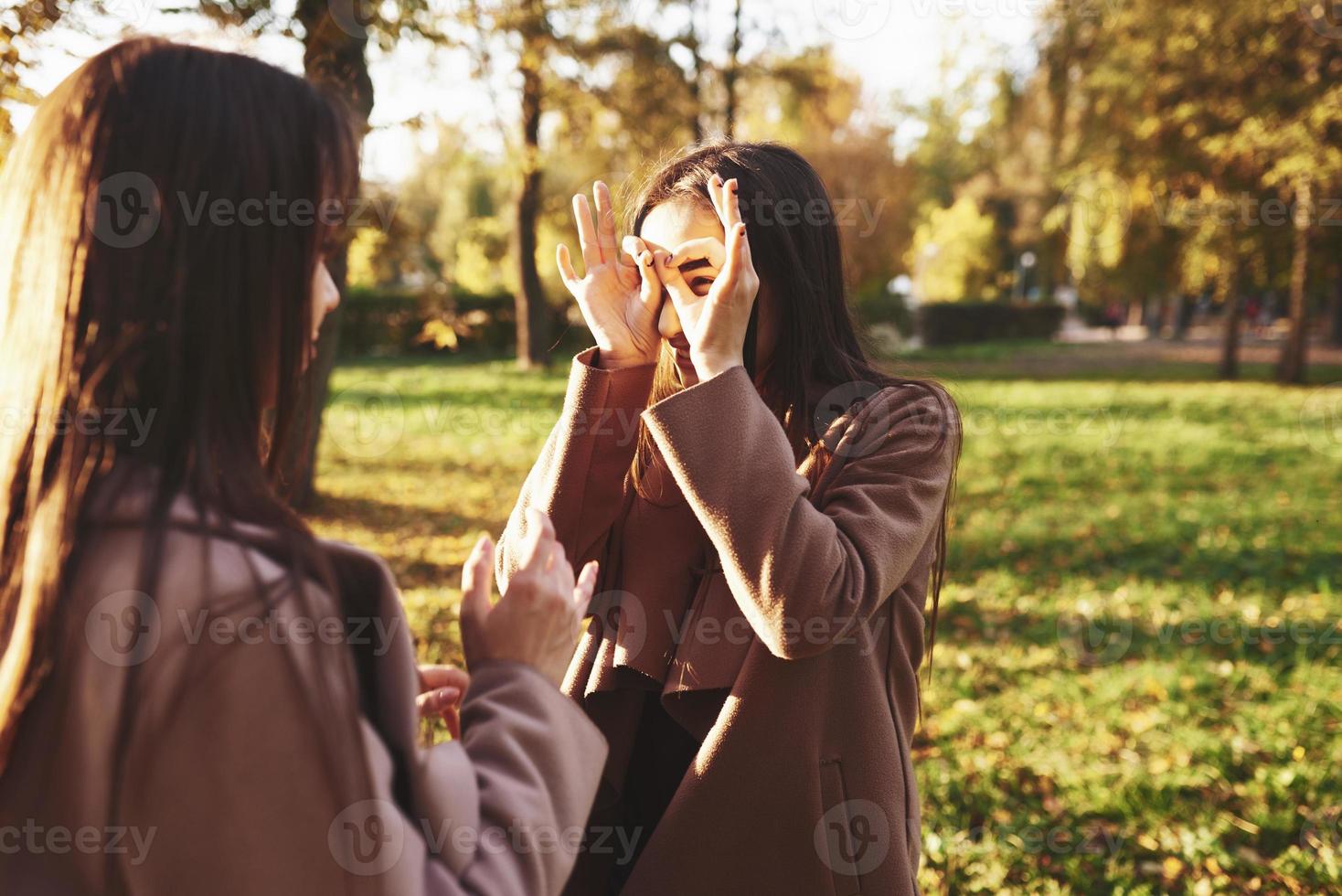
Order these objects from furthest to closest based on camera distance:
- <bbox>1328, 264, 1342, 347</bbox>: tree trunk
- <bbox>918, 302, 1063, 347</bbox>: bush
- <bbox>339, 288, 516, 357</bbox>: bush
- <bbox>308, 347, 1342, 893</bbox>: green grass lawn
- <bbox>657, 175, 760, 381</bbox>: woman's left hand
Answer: <bbox>918, 302, 1063, 347</bbox>: bush → <bbox>1328, 264, 1342, 347</bbox>: tree trunk → <bbox>339, 288, 516, 357</bbox>: bush → <bbox>308, 347, 1342, 893</bbox>: green grass lawn → <bbox>657, 175, 760, 381</bbox>: woman's left hand

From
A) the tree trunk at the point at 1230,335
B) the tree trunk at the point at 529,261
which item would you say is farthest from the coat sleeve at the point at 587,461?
the tree trunk at the point at 1230,335

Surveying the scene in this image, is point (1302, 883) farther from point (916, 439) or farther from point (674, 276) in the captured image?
point (674, 276)

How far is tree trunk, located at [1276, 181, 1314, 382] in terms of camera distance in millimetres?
16656

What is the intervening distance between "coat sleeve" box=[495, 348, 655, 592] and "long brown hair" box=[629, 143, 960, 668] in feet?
0.13

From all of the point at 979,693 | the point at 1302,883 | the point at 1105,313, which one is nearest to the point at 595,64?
the point at 979,693

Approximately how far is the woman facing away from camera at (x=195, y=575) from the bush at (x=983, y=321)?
110 ft

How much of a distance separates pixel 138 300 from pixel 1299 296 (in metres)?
20.8

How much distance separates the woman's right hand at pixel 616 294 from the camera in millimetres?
1875

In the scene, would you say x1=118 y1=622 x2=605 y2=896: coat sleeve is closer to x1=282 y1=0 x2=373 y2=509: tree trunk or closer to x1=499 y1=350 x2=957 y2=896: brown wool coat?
x1=499 y1=350 x2=957 y2=896: brown wool coat

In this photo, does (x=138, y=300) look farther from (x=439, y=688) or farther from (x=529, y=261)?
(x=529, y=261)

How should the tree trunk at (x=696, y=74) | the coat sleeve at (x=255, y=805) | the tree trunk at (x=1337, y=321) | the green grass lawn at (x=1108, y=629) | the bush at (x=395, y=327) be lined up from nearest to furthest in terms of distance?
the coat sleeve at (x=255, y=805) → the green grass lawn at (x=1108, y=629) → the tree trunk at (x=696, y=74) → the bush at (x=395, y=327) → the tree trunk at (x=1337, y=321)

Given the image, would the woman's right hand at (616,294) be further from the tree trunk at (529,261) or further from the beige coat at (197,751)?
the tree trunk at (529,261)

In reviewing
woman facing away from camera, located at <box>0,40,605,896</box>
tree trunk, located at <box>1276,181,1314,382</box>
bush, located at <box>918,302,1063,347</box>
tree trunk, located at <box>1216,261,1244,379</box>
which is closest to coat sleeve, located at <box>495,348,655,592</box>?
woman facing away from camera, located at <box>0,40,605,896</box>

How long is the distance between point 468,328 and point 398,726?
6.92m
